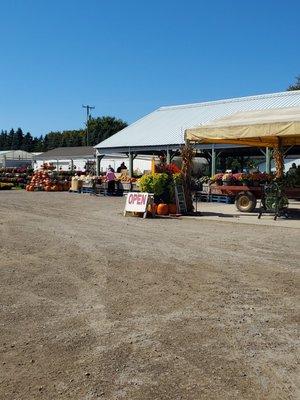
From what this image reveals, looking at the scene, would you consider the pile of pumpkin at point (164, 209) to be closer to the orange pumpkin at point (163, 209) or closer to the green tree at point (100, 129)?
the orange pumpkin at point (163, 209)

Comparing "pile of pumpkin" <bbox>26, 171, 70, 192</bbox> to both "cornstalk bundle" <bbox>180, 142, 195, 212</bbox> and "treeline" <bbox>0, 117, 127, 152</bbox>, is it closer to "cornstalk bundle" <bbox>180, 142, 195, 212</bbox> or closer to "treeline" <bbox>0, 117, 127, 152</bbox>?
"cornstalk bundle" <bbox>180, 142, 195, 212</bbox>

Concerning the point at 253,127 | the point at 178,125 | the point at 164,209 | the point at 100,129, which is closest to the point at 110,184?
the point at 178,125

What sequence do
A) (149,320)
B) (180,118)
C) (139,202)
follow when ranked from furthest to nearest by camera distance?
(180,118)
(139,202)
(149,320)

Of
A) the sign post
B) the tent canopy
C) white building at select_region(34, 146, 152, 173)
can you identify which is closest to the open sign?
the sign post

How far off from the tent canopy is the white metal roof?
423 inches

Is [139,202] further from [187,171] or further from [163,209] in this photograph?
[187,171]

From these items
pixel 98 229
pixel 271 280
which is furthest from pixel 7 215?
pixel 271 280

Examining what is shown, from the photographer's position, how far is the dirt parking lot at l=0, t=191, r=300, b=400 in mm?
3623

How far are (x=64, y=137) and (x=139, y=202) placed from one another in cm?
11389

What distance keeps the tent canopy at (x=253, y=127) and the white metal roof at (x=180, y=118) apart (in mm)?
10753

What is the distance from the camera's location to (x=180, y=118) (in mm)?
31422

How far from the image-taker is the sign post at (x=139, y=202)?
14.7m

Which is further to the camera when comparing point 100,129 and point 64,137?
point 64,137

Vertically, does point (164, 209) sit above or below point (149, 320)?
above
